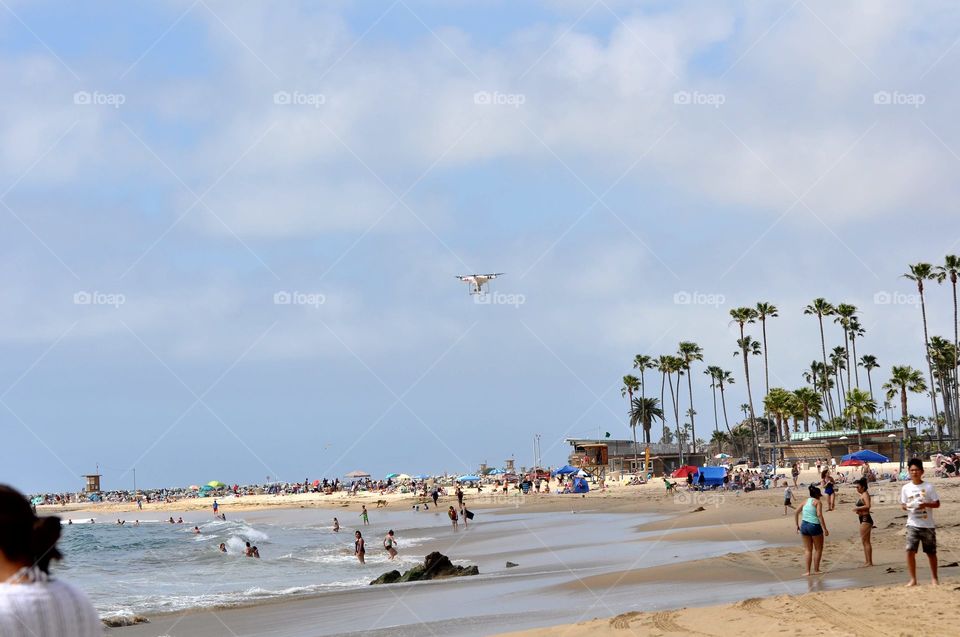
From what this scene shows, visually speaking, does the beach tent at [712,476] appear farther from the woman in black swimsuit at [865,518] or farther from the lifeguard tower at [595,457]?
the woman in black swimsuit at [865,518]

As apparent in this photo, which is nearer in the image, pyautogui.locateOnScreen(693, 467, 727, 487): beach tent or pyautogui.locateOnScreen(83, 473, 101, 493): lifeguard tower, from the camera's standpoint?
pyautogui.locateOnScreen(693, 467, 727, 487): beach tent

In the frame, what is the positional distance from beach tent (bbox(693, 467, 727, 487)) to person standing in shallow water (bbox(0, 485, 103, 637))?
5370 centimetres

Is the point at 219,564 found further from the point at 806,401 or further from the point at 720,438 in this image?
the point at 720,438

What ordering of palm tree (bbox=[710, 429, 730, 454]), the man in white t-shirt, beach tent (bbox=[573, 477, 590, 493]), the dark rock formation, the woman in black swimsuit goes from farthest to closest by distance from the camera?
1. palm tree (bbox=[710, 429, 730, 454])
2. beach tent (bbox=[573, 477, 590, 493])
3. the dark rock formation
4. the woman in black swimsuit
5. the man in white t-shirt

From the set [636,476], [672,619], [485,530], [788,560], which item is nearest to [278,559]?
[485,530]

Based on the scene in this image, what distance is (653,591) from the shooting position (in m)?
14.6

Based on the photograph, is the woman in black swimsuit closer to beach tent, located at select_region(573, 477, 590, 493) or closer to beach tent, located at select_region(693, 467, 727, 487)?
beach tent, located at select_region(693, 467, 727, 487)

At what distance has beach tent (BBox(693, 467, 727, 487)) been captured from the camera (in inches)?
2143

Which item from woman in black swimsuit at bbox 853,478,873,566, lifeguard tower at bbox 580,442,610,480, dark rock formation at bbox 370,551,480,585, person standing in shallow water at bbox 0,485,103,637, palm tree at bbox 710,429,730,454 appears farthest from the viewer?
palm tree at bbox 710,429,730,454

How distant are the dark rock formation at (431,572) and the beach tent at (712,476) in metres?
35.4

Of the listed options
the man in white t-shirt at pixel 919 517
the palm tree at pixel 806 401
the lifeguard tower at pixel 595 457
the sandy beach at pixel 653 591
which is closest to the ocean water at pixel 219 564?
the sandy beach at pixel 653 591

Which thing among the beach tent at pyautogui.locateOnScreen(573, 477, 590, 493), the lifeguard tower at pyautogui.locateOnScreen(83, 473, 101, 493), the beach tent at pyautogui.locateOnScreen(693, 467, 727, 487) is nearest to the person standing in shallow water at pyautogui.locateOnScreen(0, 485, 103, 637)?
the beach tent at pyautogui.locateOnScreen(693, 467, 727, 487)

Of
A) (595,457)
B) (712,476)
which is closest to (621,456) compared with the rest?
(595,457)

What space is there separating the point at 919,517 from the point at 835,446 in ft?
207
